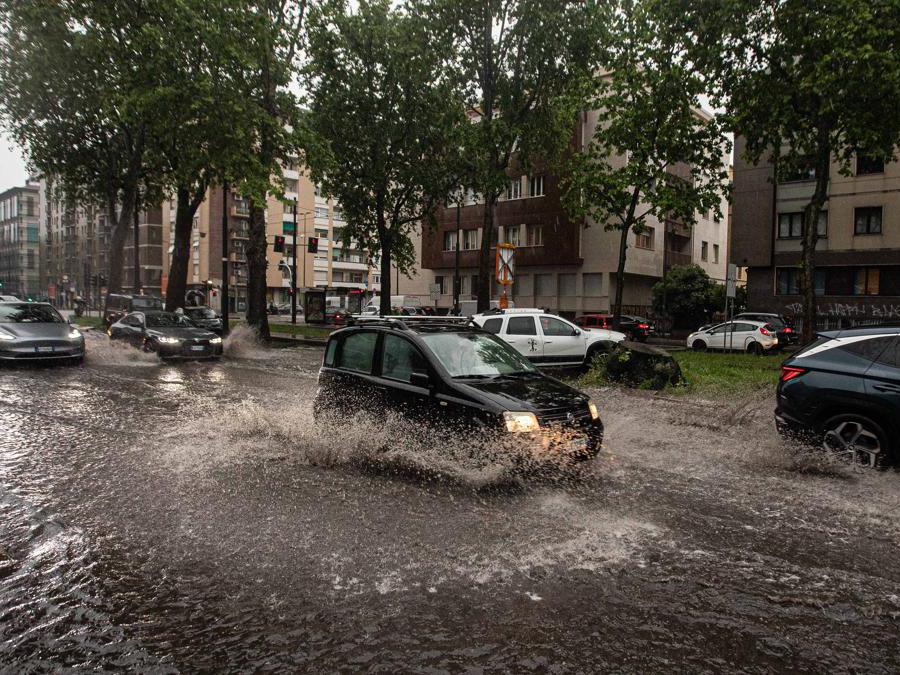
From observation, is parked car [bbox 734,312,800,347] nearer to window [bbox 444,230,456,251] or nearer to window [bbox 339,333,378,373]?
window [bbox 339,333,378,373]

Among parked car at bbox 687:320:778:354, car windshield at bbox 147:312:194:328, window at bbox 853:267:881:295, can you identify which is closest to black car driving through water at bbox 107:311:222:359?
car windshield at bbox 147:312:194:328

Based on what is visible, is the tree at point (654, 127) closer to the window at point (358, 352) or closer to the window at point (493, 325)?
the window at point (493, 325)

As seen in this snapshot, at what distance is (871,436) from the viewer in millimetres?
6098

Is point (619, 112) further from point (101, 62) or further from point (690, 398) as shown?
point (101, 62)

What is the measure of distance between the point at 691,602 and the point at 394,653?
1.64 m

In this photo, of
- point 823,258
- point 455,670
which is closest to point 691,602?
point 455,670

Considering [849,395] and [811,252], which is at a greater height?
Answer: [811,252]

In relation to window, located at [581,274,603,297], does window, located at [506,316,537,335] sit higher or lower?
lower

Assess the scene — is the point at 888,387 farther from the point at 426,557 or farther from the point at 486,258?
the point at 486,258

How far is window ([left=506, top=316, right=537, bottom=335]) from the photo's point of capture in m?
15.8

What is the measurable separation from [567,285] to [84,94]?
29.5 metres

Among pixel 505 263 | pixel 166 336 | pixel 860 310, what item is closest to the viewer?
pixel 166 336

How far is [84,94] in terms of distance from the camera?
27.8 m

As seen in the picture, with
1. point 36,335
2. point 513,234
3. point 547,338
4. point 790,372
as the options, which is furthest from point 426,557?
point 513,234
